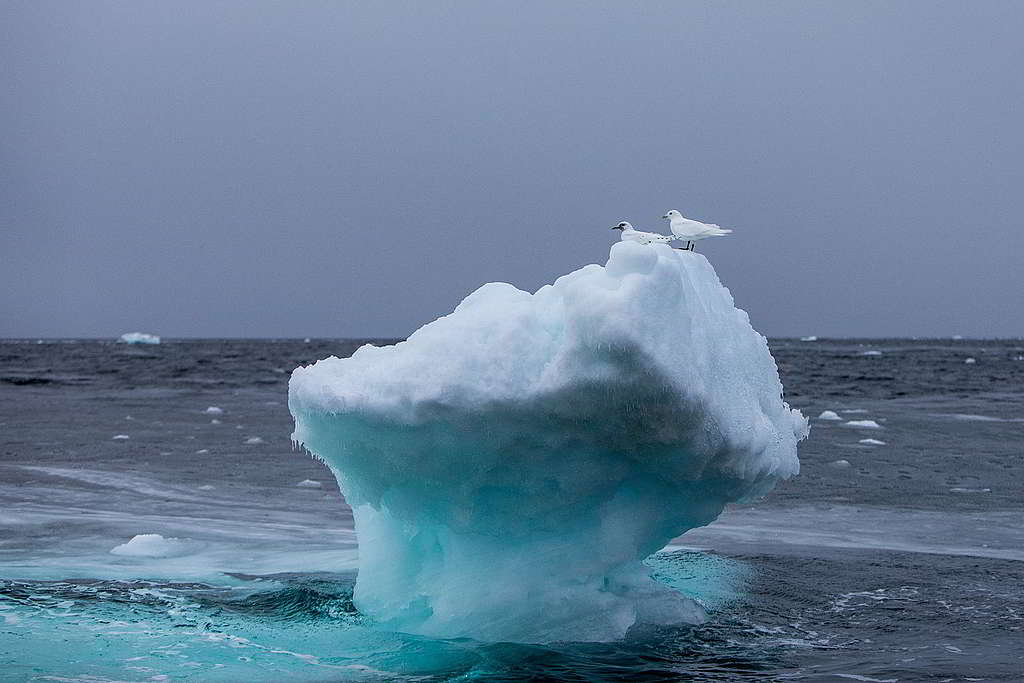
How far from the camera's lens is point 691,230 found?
6.12 meters

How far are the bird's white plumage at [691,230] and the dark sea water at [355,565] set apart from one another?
7.53 feet

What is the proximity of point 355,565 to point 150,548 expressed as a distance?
1.73m

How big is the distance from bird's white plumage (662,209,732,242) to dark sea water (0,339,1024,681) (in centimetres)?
230

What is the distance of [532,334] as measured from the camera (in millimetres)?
5480

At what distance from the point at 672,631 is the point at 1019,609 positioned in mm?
2315

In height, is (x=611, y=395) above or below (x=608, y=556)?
above

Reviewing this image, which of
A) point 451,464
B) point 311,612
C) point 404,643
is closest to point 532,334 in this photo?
point 451,464

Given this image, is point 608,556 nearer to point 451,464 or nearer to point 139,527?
point 451,464

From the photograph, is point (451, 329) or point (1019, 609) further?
point (1019, 609)

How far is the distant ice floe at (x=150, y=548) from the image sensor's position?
7930 mm

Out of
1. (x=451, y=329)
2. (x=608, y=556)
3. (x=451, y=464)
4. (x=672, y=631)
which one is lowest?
(x=672, y=631)

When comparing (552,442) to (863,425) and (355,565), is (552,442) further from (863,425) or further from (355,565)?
(863,425)

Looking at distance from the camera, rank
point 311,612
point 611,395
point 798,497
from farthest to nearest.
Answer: point 798,497
point 311,612
point 611,395

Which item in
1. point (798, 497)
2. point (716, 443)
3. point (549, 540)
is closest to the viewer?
point (716, 443)
